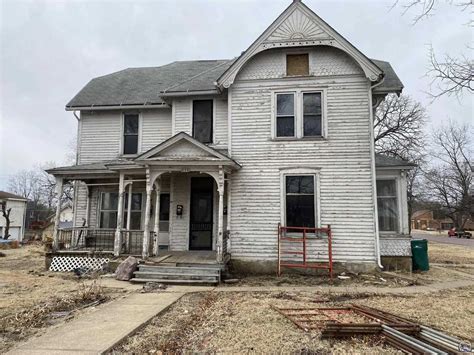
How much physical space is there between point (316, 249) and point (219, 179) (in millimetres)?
3742

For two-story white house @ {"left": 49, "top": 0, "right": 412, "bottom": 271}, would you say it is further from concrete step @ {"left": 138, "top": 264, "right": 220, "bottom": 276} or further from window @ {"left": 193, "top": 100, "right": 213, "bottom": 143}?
concrete step @ {"left": 138, "top": 264, "right": 220, "bottom": 276}

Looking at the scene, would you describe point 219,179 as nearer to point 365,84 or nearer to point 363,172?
point 363,172

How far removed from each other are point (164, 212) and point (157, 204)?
1.45 m

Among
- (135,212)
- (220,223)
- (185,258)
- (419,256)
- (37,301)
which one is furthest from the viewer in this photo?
(135,212)

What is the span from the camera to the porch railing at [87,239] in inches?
459

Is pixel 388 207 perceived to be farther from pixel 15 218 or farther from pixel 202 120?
pixel 15 218

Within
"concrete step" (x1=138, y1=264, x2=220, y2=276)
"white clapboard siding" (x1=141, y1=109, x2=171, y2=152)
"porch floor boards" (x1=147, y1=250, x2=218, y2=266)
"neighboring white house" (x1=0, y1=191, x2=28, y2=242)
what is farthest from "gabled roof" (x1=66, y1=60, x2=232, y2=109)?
"neighboring white house" (x1=0, y1=191, x2=28, y2=242)

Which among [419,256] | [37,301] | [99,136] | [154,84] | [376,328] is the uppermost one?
[154,84]

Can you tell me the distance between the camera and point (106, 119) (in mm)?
12758

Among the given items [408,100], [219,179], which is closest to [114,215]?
[219,179]

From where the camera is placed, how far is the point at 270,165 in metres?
10.5

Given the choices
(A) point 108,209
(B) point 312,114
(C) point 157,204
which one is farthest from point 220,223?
(A) point 108,209

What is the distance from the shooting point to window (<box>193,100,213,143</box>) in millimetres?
11570

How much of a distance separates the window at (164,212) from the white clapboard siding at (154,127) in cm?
207
